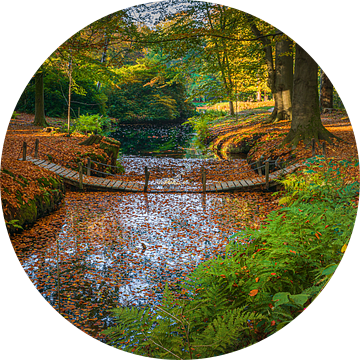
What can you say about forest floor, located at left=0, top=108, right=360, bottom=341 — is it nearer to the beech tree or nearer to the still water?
the still water

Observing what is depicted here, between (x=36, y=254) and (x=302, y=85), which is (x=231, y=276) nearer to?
(x=36, y=254)

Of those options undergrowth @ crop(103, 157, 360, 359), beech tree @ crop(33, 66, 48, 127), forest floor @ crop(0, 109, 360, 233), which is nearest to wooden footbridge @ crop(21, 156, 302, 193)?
forest floor @ crop(0, 109, 360, 233)

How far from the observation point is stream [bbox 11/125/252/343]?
4984 millimetres

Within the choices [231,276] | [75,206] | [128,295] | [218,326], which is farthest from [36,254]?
[218,326]

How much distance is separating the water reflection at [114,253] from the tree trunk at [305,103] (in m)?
5.28

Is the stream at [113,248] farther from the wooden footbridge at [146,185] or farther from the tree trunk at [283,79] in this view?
the tree trunk at [283,79]

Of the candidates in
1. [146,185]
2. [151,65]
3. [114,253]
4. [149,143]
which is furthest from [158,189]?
[151,65]

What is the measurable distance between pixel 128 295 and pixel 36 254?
2406mm

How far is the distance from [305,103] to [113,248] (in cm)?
947

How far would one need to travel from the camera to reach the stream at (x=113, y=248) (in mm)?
4984

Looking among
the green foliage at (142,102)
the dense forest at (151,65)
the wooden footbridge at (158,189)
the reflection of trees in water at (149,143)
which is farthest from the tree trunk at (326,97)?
the green foliage at (142,102)

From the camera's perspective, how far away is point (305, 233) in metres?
3.83

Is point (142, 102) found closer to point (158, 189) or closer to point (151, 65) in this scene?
point (151, 65)

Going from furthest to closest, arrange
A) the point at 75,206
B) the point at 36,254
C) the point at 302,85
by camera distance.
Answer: the point at 302,85
the point at 75,206
the point at 36,254
